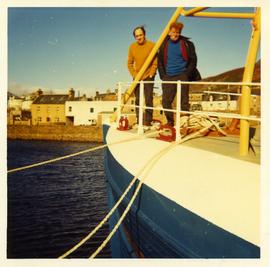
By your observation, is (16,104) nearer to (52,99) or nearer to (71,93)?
(52,99)

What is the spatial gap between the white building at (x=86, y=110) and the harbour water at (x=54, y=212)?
4064 centimetres

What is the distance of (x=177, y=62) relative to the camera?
5590 mm

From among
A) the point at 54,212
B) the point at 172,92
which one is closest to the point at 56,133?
the point at 54,212

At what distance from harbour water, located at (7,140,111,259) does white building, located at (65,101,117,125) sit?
40643 millimetres

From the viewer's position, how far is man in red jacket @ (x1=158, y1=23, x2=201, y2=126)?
545cm

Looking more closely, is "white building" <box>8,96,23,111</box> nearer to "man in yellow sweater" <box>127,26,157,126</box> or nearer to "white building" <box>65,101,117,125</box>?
"white building" <box>65,101,117,125</box>

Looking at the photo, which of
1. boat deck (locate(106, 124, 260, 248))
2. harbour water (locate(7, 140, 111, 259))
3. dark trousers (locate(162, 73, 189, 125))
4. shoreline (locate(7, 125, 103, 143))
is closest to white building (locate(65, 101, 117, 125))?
shoreline (locate(7, 125, 103, 143))

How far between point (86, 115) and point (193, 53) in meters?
72.1

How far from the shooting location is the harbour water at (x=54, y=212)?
14.5 meters

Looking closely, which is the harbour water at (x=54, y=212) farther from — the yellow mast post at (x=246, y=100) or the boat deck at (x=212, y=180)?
the yellow mast post at (x=246, y=100)

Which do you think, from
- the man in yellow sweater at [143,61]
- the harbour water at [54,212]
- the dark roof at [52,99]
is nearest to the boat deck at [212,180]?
the man in yellow sweater at [143,61]
